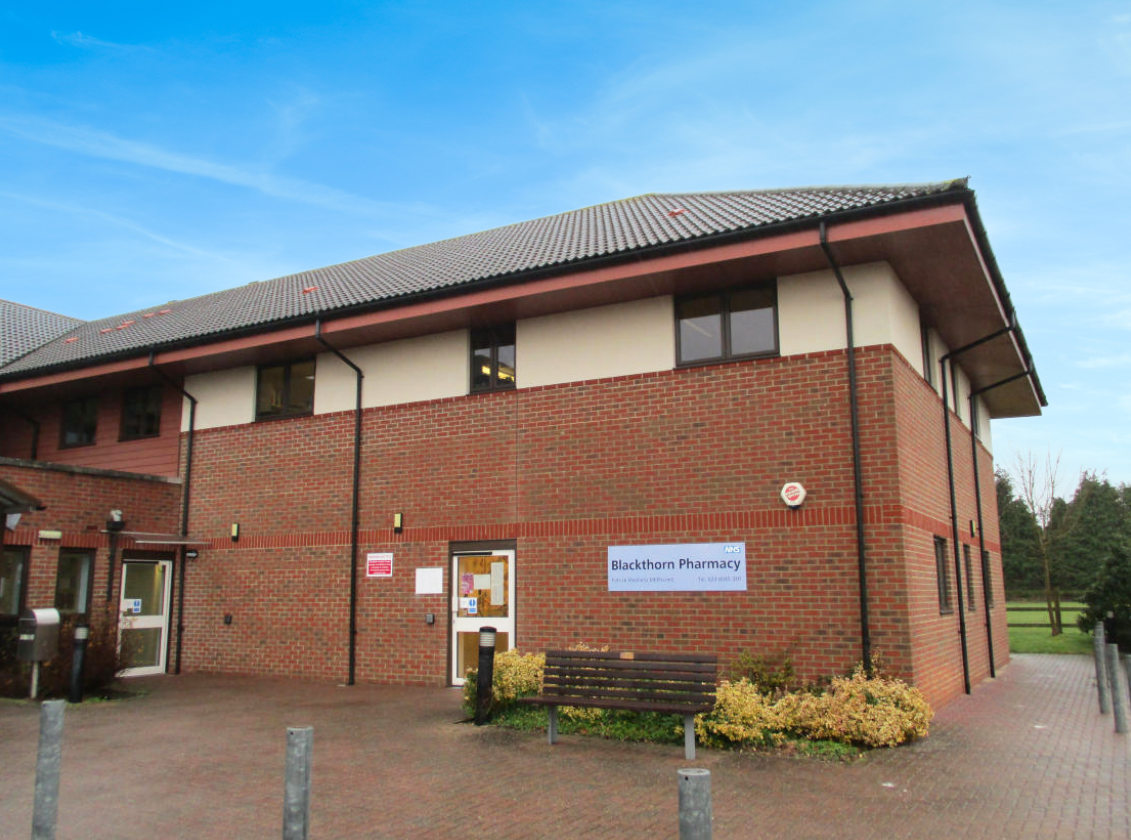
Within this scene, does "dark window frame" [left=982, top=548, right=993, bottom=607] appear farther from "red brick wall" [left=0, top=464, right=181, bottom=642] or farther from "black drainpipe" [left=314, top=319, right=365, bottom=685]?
"red brick wall" [left=0, top=464, right=181, bottom=642]

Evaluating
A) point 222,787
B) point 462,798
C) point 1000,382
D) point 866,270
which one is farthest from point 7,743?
point 1000,382

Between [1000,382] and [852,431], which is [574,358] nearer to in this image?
[852,431]

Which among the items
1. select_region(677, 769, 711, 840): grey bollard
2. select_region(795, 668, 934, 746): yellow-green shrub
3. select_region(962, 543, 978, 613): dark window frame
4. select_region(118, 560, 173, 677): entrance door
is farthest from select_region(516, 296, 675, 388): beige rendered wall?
select_region(677, 769, 711, 840): grey bollard

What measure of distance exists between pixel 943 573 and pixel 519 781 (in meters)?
7.80

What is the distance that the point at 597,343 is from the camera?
12062mm

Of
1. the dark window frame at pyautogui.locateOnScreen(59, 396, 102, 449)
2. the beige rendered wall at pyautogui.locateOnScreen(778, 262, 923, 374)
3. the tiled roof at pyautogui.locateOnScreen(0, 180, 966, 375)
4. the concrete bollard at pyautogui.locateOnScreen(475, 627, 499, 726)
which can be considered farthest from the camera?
the dark window frame at pyautogui.locateOnScreen(59, 396, 102, 449)

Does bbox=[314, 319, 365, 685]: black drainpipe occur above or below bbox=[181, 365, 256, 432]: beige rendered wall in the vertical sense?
below

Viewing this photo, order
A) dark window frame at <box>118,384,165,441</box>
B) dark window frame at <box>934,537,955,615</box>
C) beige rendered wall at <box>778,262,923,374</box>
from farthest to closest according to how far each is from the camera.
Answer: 1. dark window frame at <box>118,384,165,441</box>
2. dark window frame at <box>934,537,955,615</box>
3. beige rendered wall at <box>778,262,923,374</box>

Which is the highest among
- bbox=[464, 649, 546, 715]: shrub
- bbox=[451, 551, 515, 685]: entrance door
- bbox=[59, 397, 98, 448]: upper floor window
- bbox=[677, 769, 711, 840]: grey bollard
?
bbox=[59, 397, 98, 448]: upper floor window

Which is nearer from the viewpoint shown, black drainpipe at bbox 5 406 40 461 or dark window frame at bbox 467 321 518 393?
dark window frame at bbox 467 321 518 393

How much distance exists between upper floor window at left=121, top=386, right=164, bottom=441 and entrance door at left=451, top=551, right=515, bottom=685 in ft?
23.7

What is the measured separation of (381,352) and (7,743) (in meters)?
7.24

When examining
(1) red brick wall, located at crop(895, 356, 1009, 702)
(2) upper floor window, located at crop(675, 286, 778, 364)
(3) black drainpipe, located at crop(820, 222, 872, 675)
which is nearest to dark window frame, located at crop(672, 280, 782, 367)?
(2) upper floor window, located at crop(675, 286, 778, 364)

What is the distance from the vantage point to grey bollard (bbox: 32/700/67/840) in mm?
4996
